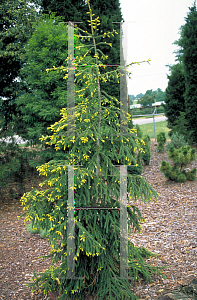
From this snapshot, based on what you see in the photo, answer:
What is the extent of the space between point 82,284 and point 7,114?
5854 mm

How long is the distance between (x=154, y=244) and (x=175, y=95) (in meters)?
8.04

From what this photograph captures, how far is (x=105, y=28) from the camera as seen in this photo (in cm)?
731

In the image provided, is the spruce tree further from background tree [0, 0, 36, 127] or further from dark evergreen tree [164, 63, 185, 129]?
dark evergreen tree [164, 63, 185, 129]

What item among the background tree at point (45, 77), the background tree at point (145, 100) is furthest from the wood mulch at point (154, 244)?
the background tree at point (145, 100)

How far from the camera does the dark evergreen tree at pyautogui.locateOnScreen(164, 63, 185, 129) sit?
10758 mm

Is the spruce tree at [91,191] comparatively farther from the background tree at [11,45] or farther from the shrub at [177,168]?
the background tree at [11,45]

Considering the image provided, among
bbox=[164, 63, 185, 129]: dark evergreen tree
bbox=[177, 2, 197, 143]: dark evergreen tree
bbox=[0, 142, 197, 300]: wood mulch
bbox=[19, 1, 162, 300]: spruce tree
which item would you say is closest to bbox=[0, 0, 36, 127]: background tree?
bbox=[0, 142, 197, 300]: wood mulch

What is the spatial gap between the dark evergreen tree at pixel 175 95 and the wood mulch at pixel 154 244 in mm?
4883

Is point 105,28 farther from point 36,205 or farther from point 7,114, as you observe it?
point 36,205

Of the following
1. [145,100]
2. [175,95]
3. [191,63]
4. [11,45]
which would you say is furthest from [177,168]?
[145,100]

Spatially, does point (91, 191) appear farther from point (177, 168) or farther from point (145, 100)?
point (145, 100)

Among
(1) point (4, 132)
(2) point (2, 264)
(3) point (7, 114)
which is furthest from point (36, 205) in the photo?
(3) point (7, 114)

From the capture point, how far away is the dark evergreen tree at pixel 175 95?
10.8 m

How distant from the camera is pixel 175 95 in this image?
35.6 feet
